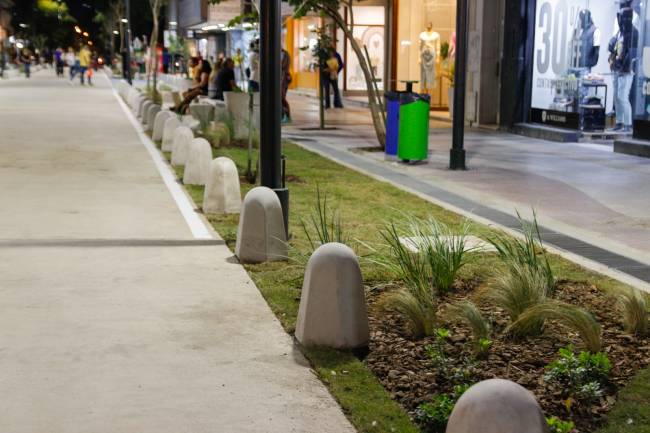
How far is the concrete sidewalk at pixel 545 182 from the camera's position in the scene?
9306 millimetres

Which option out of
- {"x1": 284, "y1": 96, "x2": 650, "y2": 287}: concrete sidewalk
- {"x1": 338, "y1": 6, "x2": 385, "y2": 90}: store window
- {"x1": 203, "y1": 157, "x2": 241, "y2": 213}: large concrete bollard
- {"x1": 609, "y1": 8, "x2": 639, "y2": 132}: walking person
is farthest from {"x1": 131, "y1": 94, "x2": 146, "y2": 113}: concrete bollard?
{"x1": 203, "y1": 157, "x2": 241, "y2": 213}: large concrete bollard

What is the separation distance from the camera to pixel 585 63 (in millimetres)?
19984

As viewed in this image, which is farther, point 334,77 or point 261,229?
point 334,77

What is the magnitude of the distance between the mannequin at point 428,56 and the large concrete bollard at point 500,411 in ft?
86.7

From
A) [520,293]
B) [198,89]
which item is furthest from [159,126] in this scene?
[520,293]

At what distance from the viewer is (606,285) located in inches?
276

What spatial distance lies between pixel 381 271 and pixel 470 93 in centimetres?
1742

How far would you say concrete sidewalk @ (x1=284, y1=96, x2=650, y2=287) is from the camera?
931cm

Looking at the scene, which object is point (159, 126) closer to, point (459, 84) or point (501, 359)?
point (459, 84)

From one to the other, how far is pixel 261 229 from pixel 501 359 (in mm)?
2925

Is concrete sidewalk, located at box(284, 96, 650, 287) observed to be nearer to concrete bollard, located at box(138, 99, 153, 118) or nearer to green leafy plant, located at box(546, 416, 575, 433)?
green leafy plant, located at box(546, 416, 575, 433)

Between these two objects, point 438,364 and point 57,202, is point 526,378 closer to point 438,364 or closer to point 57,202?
point 438,364

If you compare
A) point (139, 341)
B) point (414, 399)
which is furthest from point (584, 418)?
point (139, 341)

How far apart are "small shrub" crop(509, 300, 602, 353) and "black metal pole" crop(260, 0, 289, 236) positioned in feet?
11.3
